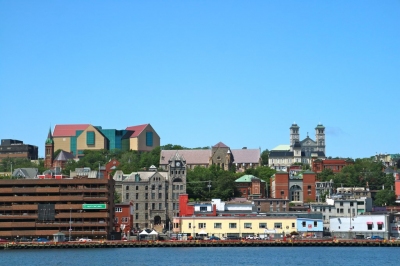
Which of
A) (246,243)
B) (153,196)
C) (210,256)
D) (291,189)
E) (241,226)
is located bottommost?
(210,256)

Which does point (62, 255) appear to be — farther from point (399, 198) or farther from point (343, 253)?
point (399, 198)

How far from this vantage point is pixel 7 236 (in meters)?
141

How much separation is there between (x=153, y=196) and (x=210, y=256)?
63363 millimetres

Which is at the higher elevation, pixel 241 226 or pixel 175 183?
pixel 175 183

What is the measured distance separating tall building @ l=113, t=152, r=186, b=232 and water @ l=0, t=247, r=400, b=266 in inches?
1700

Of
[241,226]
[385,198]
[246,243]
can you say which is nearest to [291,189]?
[385,198]

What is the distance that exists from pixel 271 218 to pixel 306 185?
48.8m

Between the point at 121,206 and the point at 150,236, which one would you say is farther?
the point at 121,206

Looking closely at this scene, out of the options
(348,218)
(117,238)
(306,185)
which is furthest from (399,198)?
(117,238)

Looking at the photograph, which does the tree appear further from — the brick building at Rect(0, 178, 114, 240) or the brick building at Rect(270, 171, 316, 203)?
the brick building at Rect(0, 178, 114, 240)

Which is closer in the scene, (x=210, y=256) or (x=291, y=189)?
(x=210, y=256)

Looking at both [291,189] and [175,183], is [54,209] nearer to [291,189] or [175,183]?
[175,183]

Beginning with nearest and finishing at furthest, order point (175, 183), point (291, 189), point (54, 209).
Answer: point (54, 209)
point (175, 183)
point (291, 189)

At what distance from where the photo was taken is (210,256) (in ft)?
386
